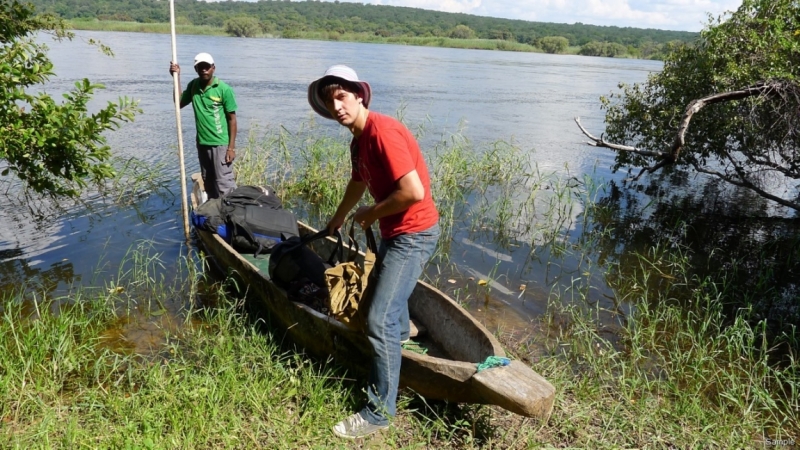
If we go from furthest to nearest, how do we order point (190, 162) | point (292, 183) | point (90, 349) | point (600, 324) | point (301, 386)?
point (190, 162), point (292, 183), point (600, 324), point (90, 349), point (301, 386)

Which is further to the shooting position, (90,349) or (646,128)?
(646,128)

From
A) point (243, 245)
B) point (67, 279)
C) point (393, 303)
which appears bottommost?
point (67, 279)

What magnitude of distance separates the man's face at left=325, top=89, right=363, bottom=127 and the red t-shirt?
0.08 metres

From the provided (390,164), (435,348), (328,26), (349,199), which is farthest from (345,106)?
(328,26)

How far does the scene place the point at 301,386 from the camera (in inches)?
140

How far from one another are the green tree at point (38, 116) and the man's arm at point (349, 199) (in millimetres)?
2624

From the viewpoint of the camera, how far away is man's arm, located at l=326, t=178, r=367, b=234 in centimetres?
336

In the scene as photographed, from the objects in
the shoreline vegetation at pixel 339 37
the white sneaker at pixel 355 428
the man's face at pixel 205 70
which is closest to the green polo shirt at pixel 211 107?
the man's face at pixel 205 70

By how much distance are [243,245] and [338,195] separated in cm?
282

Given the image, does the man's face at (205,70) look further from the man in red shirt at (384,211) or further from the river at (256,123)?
the man in red shirt at (384,211)

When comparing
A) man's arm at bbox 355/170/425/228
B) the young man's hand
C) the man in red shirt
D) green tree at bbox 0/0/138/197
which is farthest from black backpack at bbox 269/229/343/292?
green tree at bbox 0/0/138/197

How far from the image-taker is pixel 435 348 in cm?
398

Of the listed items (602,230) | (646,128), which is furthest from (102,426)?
(646,128)

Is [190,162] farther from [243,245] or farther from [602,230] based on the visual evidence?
[602,230]
